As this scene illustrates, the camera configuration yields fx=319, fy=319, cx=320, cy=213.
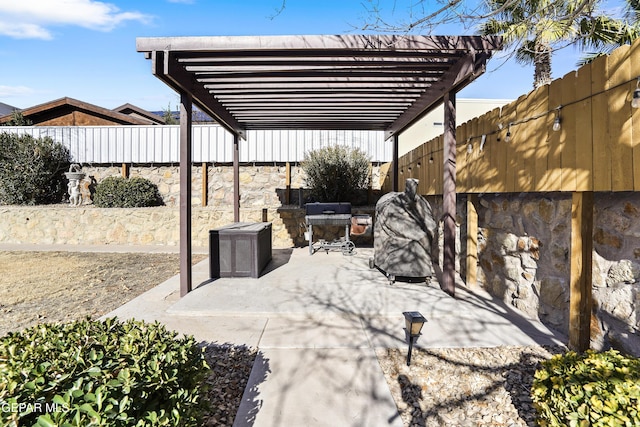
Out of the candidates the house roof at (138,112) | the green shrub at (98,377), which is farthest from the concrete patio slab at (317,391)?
the house roof at (138,112)

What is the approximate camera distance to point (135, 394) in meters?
1.42

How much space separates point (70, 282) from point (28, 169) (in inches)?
321

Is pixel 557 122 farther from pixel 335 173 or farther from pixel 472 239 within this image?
pixel 335 173

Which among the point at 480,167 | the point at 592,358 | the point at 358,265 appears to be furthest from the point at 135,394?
the point at 358,265

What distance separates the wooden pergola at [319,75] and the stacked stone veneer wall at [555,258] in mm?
573

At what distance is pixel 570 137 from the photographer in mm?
2816

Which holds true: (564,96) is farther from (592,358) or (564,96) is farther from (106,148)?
(106,148)

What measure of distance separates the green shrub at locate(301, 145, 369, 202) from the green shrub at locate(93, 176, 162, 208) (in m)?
5.50

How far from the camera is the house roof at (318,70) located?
374cm

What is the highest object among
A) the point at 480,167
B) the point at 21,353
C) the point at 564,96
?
the point at 564,96

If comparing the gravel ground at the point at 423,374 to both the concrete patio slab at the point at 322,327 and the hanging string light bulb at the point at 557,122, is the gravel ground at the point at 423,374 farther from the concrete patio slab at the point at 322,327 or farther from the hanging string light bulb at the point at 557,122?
the hanging string light bulb at the point at 557,122

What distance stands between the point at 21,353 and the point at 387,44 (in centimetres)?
410

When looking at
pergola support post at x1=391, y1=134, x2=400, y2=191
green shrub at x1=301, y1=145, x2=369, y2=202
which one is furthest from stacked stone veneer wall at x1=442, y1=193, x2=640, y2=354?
green shrub at x1=301, y1=145, x2=369, y2=202

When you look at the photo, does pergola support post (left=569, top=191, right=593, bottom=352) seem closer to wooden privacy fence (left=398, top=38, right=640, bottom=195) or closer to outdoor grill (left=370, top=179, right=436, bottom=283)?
wooden privacy fence (left=398, top=38, right=640, bottom=195)
